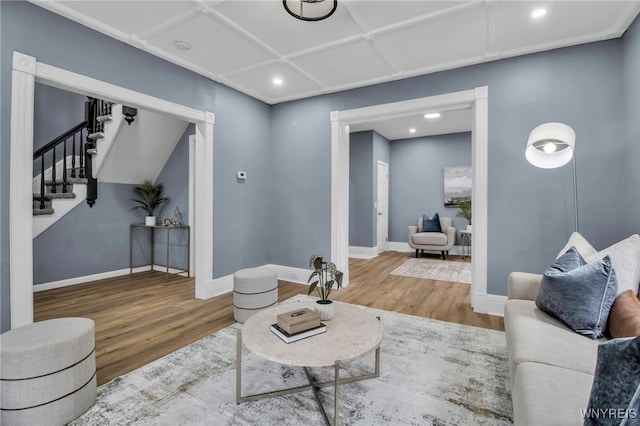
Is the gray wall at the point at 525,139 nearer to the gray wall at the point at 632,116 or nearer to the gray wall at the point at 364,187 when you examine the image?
the gray wall at the point at 632,116

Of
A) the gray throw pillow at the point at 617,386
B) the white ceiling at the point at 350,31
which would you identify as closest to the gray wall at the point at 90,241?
the white ceiling at the point at 350,31

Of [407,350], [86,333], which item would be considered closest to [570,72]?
[407,350]

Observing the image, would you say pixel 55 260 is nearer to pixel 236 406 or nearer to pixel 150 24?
pixel 150 24

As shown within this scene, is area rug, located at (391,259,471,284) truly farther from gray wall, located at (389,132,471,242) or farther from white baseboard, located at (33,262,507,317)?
gray wall, located at (389,132,471,242)

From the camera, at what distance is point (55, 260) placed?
414 centimetres

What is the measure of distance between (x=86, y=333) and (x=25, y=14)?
246 cm

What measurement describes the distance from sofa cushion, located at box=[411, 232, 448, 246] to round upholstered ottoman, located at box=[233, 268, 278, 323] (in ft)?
14.6

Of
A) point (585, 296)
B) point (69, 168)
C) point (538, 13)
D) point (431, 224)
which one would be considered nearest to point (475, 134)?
point (538, 13)

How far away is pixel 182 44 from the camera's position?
2986mm

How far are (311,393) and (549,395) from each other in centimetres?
125

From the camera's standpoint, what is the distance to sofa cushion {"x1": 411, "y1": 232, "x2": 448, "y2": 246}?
639 centimetres

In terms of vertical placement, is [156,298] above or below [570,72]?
below

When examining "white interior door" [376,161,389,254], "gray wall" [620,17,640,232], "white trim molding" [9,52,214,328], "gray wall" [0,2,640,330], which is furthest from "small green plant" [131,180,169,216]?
"gray wall" [620,17,640,232]

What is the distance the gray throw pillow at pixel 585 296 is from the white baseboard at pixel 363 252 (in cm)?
495
